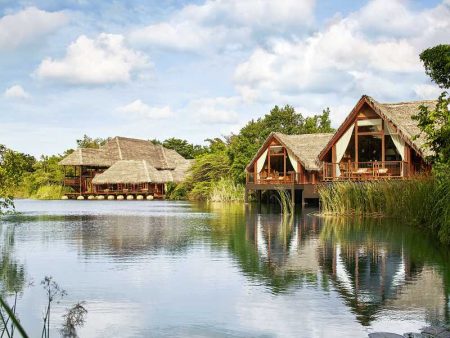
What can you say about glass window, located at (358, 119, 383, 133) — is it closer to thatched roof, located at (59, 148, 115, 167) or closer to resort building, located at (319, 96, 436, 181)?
resort building, located at (319, 96, 436, 181)

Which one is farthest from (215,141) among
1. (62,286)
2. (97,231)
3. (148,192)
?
Result: (62,286)

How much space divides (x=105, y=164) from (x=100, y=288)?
1995 inches

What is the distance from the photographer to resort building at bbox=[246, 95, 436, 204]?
2322 cm

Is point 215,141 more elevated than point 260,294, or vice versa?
point 215,141

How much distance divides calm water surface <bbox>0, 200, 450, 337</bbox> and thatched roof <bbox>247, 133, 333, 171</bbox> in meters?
16.2

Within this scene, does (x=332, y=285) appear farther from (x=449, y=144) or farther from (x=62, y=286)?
(x=449, y=144)

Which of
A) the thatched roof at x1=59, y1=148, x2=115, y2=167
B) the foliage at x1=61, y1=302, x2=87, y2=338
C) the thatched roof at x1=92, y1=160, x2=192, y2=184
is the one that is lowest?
the foliage at x1=61, y1=302, x2=87, y2=338

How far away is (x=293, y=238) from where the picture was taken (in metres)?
12.8

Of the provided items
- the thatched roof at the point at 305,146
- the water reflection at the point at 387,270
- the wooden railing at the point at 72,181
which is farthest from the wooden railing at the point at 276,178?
the wooden railing at the point at 72,181

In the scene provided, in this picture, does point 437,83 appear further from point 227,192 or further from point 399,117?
point 227,192

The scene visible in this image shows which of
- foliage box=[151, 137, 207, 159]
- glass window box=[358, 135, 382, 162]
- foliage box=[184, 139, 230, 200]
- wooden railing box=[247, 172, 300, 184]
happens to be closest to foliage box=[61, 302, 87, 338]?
glass window box=[358, 135, 382, 162]

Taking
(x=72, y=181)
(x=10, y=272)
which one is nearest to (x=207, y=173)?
Answer: (x=72, y=181)

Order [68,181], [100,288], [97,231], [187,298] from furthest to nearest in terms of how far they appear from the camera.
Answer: [68,181] → [97,231] → [100,288] → [187,298]

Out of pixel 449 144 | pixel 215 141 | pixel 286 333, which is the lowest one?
pixel 286 333
